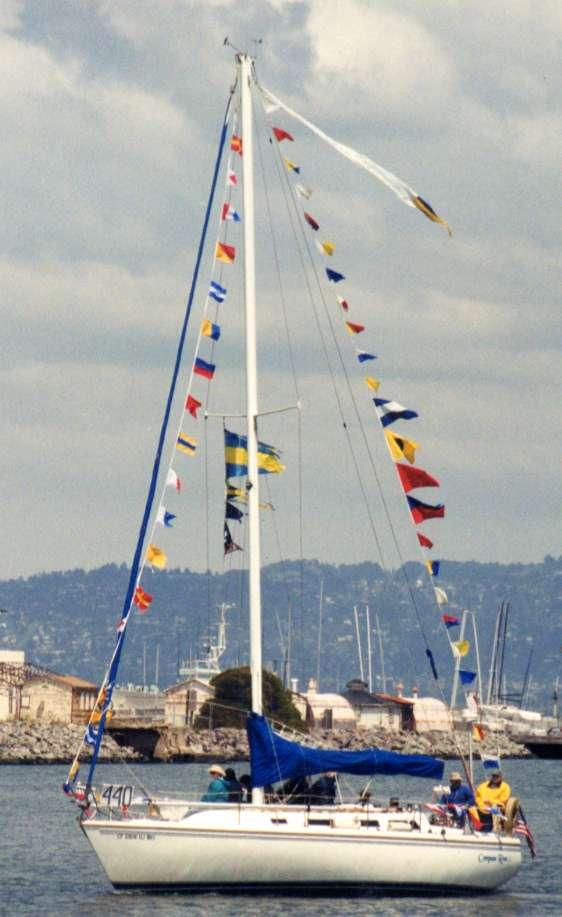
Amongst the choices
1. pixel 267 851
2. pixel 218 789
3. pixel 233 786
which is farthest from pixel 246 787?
pixel 267 851

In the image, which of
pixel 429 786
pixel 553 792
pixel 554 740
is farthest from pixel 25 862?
pixel 554 740

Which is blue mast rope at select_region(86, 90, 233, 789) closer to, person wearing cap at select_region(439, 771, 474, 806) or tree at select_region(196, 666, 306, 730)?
person wearing cap at select_region(439, 771, 474, 806)

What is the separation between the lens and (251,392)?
145ft

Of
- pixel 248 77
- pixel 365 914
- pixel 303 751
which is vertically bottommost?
pixel 365 914

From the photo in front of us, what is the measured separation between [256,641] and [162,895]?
17.7 ft

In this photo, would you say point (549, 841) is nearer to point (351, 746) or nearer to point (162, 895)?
point (162, 895)

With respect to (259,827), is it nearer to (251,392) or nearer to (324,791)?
(324,791)

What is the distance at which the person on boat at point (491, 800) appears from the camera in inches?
1751

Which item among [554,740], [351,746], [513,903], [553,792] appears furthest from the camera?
[554,740]

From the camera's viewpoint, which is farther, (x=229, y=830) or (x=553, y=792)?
(x=553, y=792)

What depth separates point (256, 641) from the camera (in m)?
42.5

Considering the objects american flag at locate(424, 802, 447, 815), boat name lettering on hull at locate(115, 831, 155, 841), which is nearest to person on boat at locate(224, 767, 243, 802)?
boat name lettering on hull at locate(115, 831, 155, 841)

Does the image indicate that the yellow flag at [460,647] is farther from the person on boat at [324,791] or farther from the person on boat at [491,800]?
the person on boat at [324,791]

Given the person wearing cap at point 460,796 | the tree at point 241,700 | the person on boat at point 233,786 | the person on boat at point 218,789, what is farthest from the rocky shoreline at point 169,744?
the person on boat at point 218,789
